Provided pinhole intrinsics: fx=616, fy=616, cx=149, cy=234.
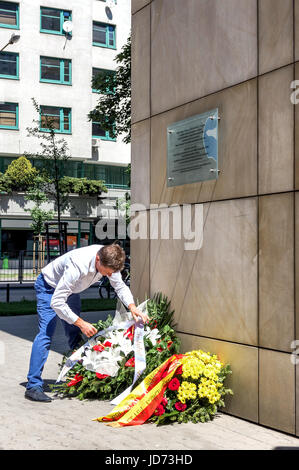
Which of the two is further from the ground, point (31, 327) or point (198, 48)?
Answer: point (198, 48)

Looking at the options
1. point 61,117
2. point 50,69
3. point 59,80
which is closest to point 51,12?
point 50,69

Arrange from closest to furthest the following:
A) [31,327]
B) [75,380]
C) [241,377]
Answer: [241,377] < [75,380] < [31,327]

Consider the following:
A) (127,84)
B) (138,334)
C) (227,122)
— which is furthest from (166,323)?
(127,84)

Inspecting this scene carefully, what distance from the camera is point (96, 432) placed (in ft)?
17.4

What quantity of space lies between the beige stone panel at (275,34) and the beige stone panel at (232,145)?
28 centimetres

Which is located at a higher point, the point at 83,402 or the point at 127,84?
the point at 127,84

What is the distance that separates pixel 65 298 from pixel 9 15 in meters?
37.8

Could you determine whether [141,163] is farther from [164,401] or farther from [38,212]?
[38,212]

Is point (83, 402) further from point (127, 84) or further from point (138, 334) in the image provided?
point (127, 84)

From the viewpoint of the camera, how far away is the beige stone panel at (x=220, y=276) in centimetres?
578

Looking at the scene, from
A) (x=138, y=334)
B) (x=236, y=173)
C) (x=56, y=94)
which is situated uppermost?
(x=56, y=94)

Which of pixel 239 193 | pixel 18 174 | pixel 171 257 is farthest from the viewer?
pixel 18 174

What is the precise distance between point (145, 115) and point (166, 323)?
2.66m

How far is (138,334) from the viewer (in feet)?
20.3
